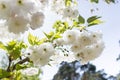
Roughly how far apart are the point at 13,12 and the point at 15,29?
17 cm

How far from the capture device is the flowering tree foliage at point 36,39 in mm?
1868

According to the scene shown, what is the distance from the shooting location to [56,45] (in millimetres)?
2371

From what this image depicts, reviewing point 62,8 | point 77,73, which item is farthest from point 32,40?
point 77,73

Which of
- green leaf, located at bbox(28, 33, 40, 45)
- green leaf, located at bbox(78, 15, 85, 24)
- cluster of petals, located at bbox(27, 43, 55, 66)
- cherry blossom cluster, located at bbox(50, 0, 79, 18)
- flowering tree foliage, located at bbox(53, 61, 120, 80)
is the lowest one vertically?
cluster of petals, located at bbox(27, 43, 55, 66)

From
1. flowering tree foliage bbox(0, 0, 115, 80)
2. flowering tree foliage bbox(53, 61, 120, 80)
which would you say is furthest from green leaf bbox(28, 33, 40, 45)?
flowering tree foliage bbox(53, 61, 120, 80)

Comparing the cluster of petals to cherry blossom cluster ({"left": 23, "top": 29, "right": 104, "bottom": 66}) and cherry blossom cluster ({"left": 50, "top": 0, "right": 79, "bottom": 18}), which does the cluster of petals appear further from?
cherry blossom cluster ({"left": 50, "top": 0, "right": 79, "bottom": 18})

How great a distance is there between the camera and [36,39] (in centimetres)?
229

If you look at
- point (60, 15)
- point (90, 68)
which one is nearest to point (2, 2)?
point (60, 15)

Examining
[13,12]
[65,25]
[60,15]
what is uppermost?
[60,15]

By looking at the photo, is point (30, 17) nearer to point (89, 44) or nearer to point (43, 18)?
point (43, 18)

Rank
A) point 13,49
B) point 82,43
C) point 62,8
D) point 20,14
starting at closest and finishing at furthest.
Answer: point 20,14 → point 13,49 → point 82,43 → point 62,8

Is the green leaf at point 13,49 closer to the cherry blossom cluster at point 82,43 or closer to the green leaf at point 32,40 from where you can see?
the green leaf at point 32,40

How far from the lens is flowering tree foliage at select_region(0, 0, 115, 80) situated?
1868mm

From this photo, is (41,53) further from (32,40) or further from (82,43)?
(82,43)
